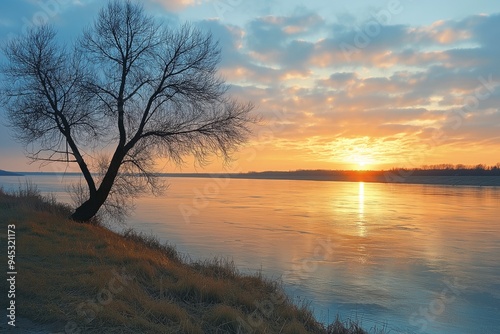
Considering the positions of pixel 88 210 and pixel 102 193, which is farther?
pixel 88 210

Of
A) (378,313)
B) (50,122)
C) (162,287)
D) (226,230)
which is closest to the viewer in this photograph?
(162,287)

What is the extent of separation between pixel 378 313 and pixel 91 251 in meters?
6.40

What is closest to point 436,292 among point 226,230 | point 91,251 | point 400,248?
point 400,248

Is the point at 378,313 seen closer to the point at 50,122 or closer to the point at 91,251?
the point at 91,251

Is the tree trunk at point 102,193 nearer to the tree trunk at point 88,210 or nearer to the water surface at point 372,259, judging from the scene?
the tree trunk at point 88,210

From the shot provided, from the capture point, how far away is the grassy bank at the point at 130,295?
18.0 ft

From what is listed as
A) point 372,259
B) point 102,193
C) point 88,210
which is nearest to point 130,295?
point 102,193

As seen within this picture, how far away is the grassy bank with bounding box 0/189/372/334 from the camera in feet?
18.0

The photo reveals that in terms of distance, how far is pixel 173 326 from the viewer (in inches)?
219

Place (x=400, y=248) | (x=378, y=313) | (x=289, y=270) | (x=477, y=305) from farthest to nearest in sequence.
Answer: (x=400, y=248) < (x=289, y=270) < (x=477, y=305) < (x=378, y=313)

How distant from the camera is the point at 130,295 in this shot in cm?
648

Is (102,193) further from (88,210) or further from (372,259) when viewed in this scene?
(372,259)

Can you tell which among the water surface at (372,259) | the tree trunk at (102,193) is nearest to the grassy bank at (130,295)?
the water surface at (372,259)

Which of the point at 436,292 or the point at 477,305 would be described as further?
the point at 436,292
